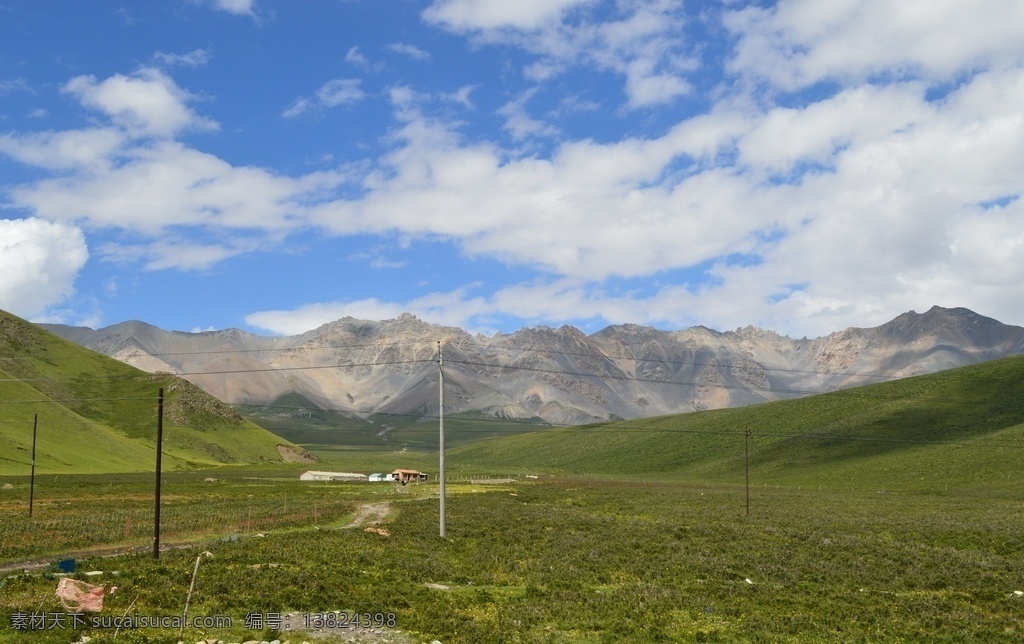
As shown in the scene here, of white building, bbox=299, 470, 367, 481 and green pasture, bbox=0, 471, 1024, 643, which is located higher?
green pasture, bbox=0, 471, 1024, 643

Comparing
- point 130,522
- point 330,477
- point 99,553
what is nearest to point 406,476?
point 330,477

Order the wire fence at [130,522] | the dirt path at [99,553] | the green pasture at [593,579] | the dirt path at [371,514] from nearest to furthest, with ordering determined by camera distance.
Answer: the green pasture at [593,579]
the dirt path at [99,553]
the wire fence at [130,522]
the dirt path at [371,514]

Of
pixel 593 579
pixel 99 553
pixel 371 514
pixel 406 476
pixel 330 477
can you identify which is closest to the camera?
pixel 593 579

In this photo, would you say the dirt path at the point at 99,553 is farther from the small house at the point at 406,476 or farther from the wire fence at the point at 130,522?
the small house at the point at 406,476

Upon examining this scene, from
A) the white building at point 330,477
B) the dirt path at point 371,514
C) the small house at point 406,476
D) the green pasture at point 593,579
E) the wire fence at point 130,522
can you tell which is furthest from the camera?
the white building at point 330,477

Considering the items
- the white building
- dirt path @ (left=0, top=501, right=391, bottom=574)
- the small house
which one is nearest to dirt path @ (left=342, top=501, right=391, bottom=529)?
dirt path @ (left=0, top=501, right=391, bottom=574)

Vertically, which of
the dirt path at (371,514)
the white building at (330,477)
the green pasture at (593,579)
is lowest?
the white building at (330,477)

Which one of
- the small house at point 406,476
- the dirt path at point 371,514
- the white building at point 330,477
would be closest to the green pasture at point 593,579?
the dirt path at point 371,514

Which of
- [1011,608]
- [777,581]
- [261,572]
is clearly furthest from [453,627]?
[1011,608]

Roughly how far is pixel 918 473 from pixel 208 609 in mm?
143809

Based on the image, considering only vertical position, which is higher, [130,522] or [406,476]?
[130,522]

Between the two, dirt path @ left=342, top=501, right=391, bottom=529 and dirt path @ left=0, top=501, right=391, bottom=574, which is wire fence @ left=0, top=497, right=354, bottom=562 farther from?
dirt path @ left=342, top=501, right=391, bottom=529

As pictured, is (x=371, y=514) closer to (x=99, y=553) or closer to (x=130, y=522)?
(x=130, y=522)

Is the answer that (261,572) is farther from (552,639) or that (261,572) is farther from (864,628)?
(864,628)
